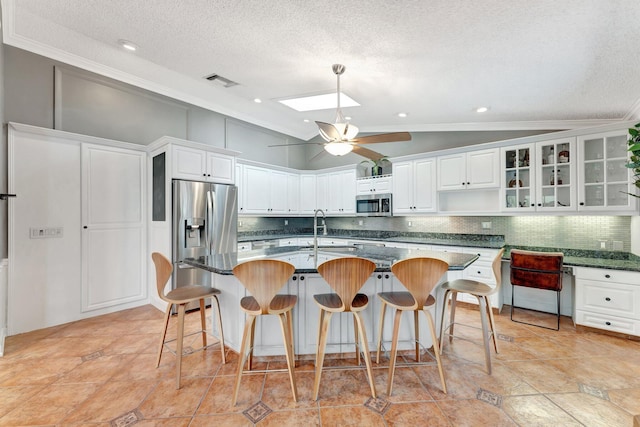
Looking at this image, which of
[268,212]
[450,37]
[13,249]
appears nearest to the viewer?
[450,37]

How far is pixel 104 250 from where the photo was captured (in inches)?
143

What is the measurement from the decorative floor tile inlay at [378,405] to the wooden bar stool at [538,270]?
2451 millimetres

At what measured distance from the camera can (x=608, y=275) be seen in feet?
9.76

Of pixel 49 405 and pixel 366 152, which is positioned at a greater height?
pixel 366 152

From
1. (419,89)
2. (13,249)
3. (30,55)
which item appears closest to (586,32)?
(419,89)

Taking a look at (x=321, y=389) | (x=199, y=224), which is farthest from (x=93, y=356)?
(x=321, y=389)

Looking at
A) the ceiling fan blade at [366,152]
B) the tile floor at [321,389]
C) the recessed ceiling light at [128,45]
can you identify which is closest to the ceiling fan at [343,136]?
the ceiling fan blade at [366,152]

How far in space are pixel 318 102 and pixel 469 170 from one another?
2.52 meters

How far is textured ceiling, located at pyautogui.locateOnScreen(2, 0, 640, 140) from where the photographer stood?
1951 mm

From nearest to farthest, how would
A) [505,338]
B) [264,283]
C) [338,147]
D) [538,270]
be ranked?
[264,283], [338,147], [505,338], [538,270]

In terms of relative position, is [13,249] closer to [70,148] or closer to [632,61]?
[70,148]

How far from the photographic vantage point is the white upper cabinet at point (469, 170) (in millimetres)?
4133

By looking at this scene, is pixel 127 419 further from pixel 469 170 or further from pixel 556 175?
pixel 556 175

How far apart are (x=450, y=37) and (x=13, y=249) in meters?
4.69
